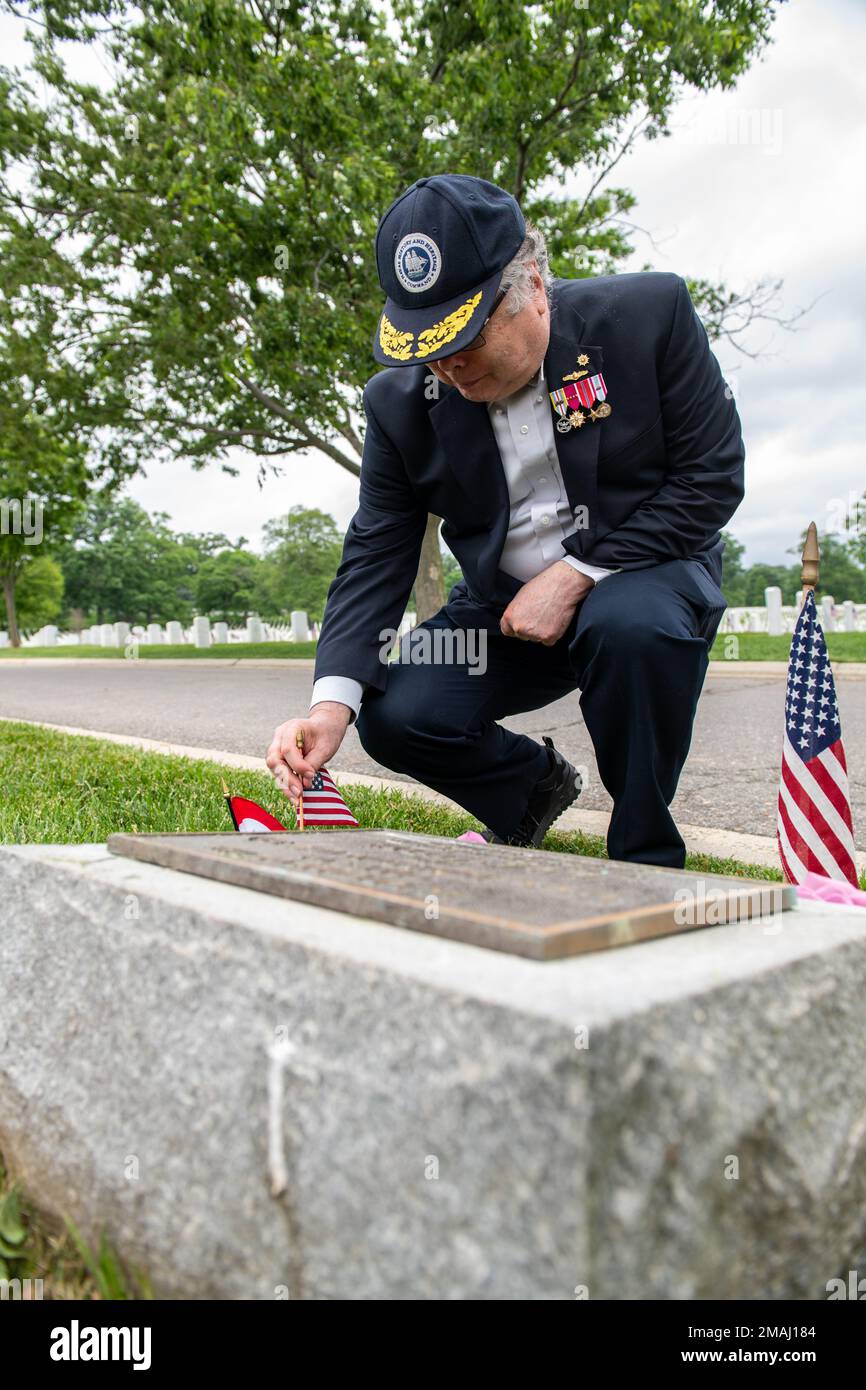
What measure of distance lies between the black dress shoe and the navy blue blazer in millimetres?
707

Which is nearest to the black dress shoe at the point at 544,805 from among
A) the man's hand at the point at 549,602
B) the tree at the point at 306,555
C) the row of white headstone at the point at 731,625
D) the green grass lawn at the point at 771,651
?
the man's hand at the point at 549,602

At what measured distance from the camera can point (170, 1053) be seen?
48.0 inches

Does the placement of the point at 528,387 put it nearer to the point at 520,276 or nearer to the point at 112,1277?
the point at 520,276

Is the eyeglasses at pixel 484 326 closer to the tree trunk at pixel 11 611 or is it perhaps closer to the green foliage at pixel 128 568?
the tree trunk at pixel 11 611

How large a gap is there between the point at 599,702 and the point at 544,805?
897 millimetres

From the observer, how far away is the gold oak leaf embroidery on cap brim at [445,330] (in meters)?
2.03

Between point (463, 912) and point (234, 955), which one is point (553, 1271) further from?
point (234, 955)

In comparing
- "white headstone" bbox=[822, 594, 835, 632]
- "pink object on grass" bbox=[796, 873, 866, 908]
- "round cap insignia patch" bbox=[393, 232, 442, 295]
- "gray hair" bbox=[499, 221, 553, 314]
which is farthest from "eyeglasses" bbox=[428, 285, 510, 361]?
"white headstone" bbox=[822, 594, 835, 632]

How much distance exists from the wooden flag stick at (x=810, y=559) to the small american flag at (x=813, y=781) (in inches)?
6.1

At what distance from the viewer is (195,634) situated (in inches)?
1003

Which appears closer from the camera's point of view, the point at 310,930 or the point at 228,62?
the point at 310,930

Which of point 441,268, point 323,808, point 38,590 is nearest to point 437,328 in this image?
point 441,268

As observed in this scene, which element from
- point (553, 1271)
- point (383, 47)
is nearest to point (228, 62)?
point (383, 47)
